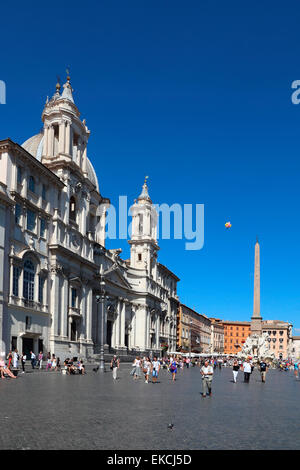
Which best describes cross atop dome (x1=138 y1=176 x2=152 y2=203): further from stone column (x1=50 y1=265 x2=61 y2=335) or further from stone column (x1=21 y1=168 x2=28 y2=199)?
stone column (x1=21 y1=168 x2=28 y2=199)

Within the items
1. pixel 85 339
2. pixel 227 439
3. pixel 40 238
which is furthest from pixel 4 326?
pixel 227 439

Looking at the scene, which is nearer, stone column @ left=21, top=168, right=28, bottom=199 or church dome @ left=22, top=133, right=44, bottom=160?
stone column @ left=21, top=168, right=28, bottom=199

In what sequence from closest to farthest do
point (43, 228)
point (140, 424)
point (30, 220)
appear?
point (140, 424), point (30, 220), point (43, 228)

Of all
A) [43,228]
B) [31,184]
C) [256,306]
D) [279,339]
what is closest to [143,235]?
[256,306]

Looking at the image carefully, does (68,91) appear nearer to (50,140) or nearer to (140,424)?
(50,140)

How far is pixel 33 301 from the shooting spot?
129 feet

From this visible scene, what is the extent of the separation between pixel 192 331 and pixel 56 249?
84098mm

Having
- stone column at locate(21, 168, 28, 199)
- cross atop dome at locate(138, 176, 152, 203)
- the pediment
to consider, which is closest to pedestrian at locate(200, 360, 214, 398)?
stone column at locate(21, 168, 28, 199)

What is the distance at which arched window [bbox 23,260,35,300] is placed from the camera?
127 ft

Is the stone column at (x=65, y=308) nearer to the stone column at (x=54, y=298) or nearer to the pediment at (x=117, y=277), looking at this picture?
the stone column at (x=54, y=298)

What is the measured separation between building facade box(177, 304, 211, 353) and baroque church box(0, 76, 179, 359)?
36.7 m

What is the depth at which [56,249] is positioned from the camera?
43.0 metres
